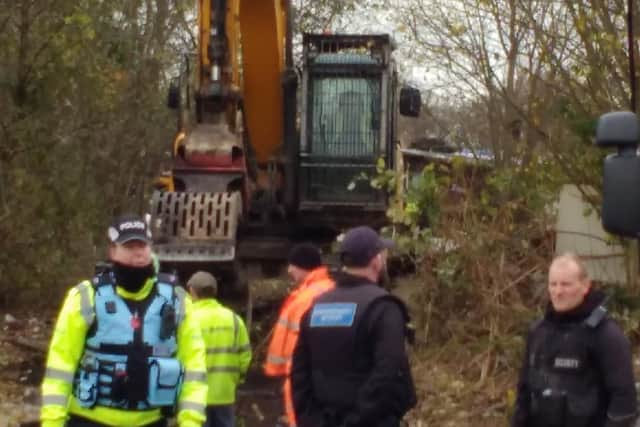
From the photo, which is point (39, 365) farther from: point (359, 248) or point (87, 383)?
point (359, 248)

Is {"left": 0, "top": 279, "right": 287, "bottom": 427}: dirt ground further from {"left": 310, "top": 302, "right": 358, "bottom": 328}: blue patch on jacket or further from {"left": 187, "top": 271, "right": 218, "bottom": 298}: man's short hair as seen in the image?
{"left": 310, "top": 302, "right": 358, "bottom": 328}: blue patch on jacket

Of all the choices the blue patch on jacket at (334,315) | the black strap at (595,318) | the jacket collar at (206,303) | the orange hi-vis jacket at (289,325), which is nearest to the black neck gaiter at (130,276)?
the blue patch on jacket at (334,315)

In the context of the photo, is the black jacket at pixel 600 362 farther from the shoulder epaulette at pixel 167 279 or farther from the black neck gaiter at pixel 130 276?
the black neck gaiter at pixel 130 276

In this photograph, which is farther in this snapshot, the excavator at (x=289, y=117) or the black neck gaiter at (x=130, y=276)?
the excavator at (x=289, y=117)

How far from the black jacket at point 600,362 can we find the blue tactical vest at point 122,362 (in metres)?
1.72

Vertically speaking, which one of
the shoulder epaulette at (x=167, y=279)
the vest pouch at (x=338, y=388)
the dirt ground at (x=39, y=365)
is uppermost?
the shoulder epaulette at (x=167, y=279)

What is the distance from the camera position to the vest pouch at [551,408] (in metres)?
6.73

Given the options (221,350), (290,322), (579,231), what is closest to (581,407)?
(290,322)

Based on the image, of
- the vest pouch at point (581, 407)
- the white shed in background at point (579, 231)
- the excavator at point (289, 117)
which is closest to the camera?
the vest pouch at point (581, 407)

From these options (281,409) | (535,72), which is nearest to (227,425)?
(281,409)

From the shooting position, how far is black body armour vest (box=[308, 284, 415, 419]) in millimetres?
6684

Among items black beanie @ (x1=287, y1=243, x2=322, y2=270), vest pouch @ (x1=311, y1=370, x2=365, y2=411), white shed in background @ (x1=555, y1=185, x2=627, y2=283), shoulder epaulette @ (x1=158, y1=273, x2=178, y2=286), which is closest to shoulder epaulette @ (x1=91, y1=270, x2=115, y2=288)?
shoulder epaulette @ (x1=158, y1=273, x2=178, y2=286)

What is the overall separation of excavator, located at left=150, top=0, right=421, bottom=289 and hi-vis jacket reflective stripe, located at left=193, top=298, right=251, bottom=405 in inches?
232

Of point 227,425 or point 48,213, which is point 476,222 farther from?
point 48,213
